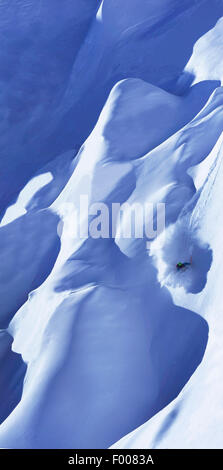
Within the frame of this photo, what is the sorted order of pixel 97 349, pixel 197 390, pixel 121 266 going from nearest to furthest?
pixel 197 390
pixel 97 349
pixel 121 266

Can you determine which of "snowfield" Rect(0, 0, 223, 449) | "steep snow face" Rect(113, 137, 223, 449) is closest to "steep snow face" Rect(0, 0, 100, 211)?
"snowfield" Rect(0, 0, 223, 449)

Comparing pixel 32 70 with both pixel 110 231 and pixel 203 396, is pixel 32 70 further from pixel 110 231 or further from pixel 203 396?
pixel 203 396

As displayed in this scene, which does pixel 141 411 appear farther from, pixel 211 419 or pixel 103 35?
pixel 103 35

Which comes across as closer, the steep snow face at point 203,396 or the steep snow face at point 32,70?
the steep snow face at point 203,396

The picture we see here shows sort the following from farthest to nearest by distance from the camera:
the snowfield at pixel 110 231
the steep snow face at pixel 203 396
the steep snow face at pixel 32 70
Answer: the steep snow face at pixel 32 70, the snowfield at pixel 110 231, the steep snow face at pixel 203 396

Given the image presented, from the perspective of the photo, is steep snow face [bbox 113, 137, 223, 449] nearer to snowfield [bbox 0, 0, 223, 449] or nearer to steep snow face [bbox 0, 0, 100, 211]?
snowfield [bbox 0, 0, 223, 449]

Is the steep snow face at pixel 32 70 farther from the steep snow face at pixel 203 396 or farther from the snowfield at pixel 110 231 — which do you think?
the steep snow face at pixel 203 396

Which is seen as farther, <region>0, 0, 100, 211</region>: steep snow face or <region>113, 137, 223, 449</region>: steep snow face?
<region>0, 0, 100, 211</region>: steep snow face

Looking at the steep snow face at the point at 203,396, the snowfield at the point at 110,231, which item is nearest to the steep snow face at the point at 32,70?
the snowfield at the point at 110,231
